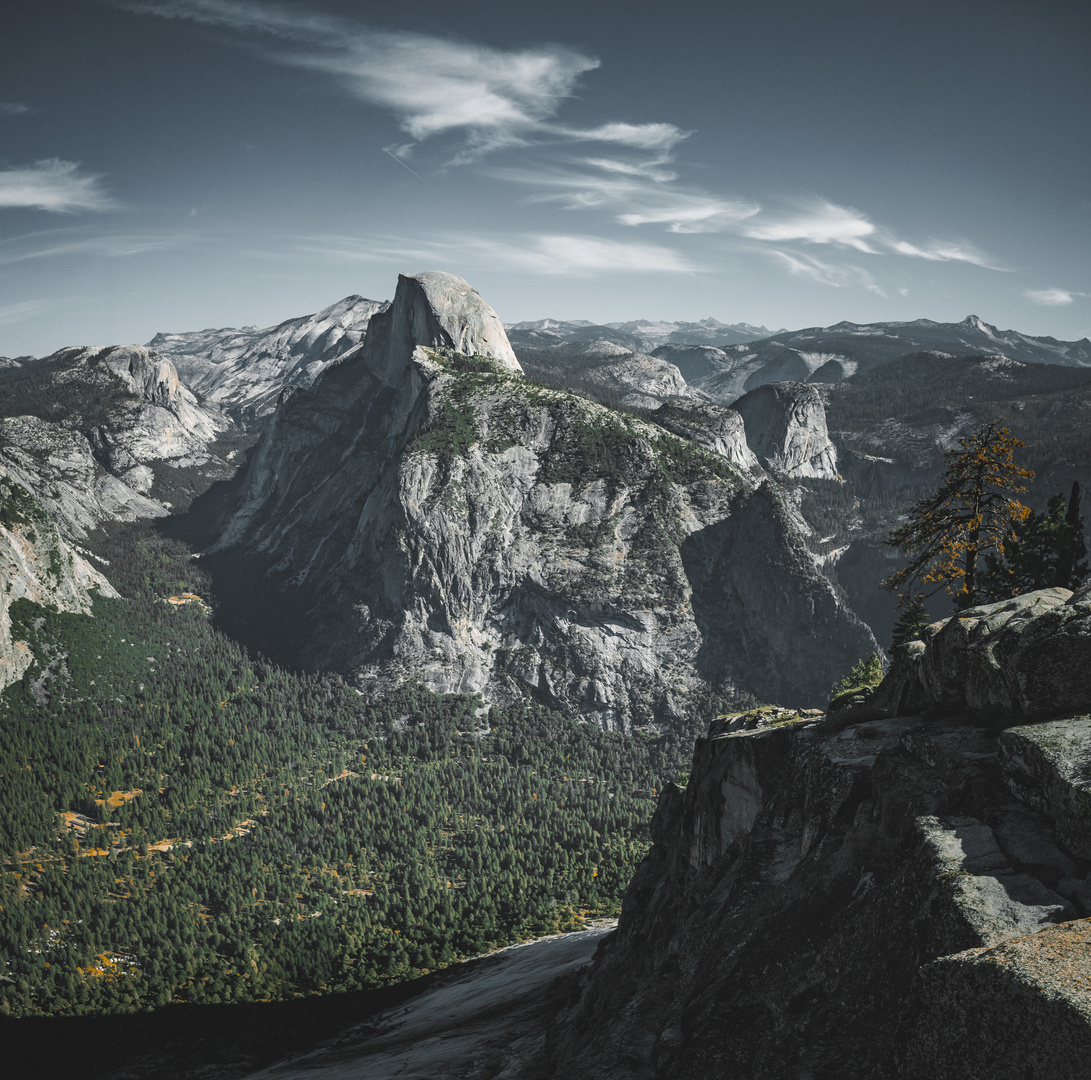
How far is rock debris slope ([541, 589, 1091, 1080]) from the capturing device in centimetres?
1283

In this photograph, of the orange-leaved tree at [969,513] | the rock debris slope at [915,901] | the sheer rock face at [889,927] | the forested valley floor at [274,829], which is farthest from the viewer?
the forested valley floor at [274,829]

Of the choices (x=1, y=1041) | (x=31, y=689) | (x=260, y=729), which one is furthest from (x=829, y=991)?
(x=31, y=689)

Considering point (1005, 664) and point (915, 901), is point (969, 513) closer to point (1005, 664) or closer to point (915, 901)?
point (1005, 664)

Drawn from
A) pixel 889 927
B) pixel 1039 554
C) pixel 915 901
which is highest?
pixel 1039 554

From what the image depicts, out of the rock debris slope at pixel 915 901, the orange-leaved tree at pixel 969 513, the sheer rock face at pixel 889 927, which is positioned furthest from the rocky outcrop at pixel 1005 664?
the orange-leaved tree at pixel 969 513

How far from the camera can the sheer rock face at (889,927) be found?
12703mm

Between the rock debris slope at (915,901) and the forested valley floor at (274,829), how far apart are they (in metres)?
92.3

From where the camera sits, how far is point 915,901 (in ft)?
56.7

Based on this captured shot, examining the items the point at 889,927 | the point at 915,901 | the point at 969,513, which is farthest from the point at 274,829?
the point at 915,901

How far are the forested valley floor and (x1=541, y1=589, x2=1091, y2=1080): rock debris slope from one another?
303ft

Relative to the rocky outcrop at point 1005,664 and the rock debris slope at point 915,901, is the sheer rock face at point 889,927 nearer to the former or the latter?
the rock debris slope at point 915,901

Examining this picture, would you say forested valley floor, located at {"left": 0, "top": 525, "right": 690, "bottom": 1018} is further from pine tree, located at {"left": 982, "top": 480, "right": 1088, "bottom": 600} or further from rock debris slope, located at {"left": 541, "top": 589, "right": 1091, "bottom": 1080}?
rock debris slope, located at {"left": 541, "top": 589, "right": 1091, "bottom": 1080}

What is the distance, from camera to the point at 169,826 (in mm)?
144875

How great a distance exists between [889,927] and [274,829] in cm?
14925
